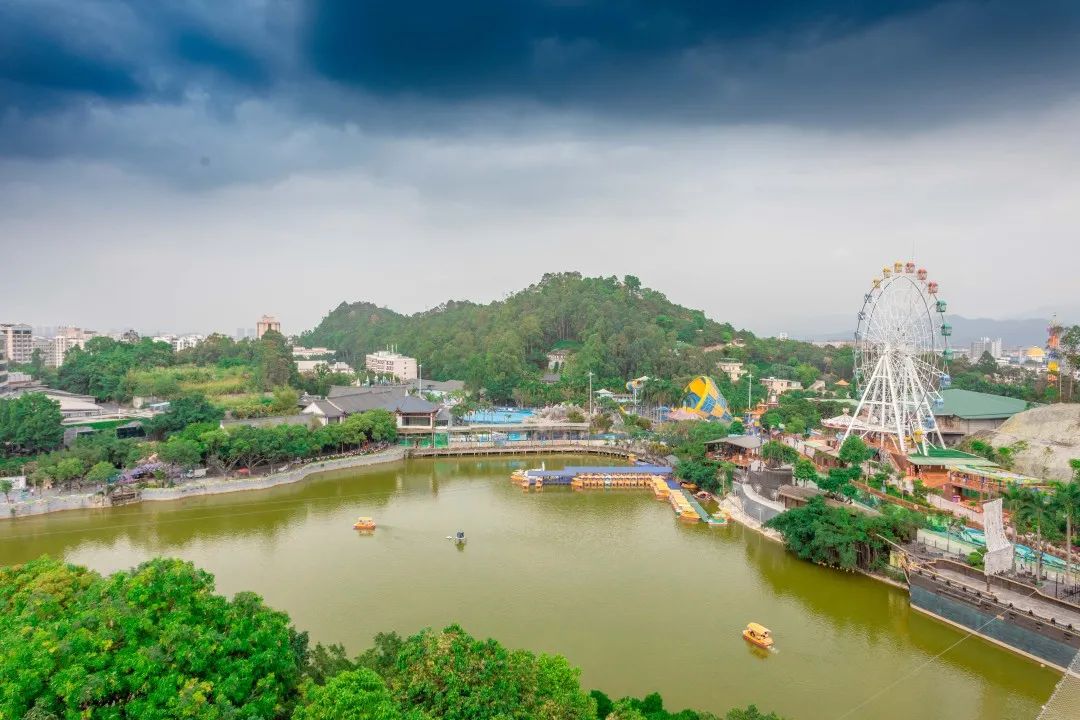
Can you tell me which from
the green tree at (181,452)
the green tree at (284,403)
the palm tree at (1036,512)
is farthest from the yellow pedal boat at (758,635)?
the green tree at (284,403)

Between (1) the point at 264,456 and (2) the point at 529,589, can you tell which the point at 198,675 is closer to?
(2) the point at 529,589

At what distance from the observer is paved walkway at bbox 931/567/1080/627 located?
12117mm

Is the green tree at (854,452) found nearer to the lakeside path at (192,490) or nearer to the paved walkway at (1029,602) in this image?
the paved walkway at (1029,602)

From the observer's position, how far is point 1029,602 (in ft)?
42.0

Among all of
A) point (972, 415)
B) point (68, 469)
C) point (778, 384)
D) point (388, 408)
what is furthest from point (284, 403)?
point (778, 384)

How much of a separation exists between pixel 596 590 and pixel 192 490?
15.5m

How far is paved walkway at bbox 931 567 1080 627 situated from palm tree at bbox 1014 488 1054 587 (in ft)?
3.65

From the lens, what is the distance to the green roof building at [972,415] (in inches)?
1133

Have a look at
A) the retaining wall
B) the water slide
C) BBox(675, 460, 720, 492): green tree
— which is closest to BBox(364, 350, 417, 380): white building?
BBox(675, 460, 720, 492): green tree

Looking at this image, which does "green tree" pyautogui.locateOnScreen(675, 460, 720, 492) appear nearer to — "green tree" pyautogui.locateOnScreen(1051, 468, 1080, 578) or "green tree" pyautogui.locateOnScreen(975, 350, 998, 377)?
"green tree" pyautogui.locateOnScreen(1051, 468, 1080, 578)

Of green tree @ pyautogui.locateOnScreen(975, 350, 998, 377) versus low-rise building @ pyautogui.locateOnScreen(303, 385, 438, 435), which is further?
green tree @ pyautogui.locateOnScreen(975, 350, 998, 377)

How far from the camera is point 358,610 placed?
13961 millimetres

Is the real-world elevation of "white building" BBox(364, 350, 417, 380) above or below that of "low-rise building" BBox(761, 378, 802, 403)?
above

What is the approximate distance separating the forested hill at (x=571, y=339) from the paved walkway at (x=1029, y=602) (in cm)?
2928
